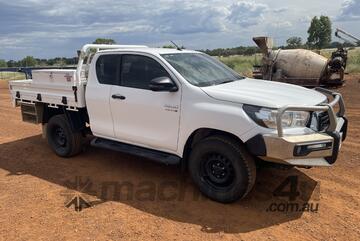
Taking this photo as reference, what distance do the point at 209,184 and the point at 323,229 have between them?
1.49 meters

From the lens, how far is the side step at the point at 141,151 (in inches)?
215

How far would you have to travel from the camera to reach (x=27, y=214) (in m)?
4.93

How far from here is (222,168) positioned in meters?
4.98

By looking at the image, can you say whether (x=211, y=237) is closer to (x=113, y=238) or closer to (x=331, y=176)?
(x=113, y=238)

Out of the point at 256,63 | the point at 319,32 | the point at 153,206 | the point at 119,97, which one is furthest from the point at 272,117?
the point at 319,32

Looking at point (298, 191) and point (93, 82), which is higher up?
point (93, 82)

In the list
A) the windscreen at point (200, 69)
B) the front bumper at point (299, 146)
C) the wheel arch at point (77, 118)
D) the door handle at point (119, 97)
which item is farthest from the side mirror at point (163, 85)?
the wheel arch at point (77, 118)

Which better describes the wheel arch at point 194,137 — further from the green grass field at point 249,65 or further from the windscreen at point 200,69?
the green grass field at point 249,65

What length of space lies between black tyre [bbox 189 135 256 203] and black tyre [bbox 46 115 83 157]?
2788 millimetres

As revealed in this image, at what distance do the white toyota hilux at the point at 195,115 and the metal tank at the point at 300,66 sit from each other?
1147 centimetres

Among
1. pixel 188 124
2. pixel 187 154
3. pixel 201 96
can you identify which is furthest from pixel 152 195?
pixel 201 96

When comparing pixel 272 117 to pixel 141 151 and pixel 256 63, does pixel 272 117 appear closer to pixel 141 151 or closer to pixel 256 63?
pixel 141 151

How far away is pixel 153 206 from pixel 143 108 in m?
1.42

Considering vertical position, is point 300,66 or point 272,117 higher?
point 300,66
